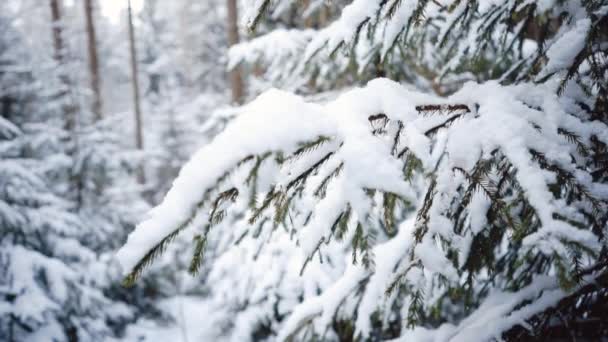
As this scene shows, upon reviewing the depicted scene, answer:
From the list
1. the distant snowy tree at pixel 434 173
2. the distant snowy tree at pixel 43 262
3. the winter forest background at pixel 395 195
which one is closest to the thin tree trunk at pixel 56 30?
the distant snowy tree at pixel 43 262

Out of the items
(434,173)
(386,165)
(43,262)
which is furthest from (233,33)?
(386,165)

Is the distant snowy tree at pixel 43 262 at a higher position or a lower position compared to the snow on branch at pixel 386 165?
lower

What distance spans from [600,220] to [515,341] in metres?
0.81

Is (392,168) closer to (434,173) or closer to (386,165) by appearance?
(386,165)

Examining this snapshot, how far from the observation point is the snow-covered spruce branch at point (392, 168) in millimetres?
1121

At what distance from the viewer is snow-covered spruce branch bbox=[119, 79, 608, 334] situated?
1.12m

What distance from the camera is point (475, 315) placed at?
86.7 inches

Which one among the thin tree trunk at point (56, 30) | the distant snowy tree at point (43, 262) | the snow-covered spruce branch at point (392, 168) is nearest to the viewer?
the snow-covered spruce branch at point (392, 168)

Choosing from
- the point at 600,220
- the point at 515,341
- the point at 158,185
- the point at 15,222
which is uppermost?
the point at 600,220

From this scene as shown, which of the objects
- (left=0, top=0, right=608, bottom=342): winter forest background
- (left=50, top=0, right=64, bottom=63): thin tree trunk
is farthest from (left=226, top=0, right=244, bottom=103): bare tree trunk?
(left=50, top=0, right=64, bottom=63): thin tree trunk

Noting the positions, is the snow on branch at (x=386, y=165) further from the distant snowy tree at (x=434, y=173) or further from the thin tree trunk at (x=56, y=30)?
the thin tree trunk at (x=56, y=30)

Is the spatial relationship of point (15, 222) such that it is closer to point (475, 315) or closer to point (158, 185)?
point (475, 315)

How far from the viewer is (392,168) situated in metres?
1.15

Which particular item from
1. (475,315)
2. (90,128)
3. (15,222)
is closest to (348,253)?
(475,315)
